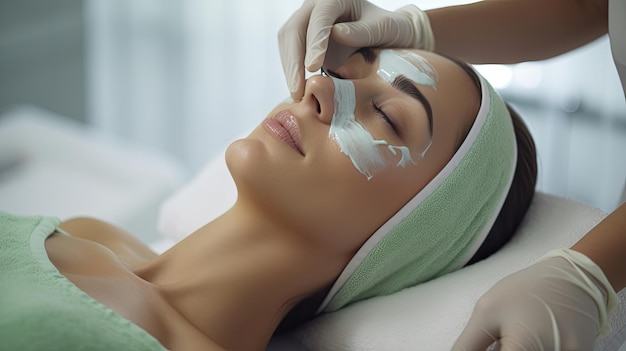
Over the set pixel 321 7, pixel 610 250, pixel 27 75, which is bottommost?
pixel 27 75

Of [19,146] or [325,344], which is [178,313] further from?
[19,146]

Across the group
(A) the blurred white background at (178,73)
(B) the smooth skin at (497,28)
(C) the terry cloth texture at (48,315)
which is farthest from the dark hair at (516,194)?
(A) the blurred white background at (178,73)

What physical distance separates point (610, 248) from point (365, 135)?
1.35 ft

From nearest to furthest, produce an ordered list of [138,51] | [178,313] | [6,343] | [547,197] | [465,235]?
[6,343], [178,313], [465,235], [547,197], [138,51]

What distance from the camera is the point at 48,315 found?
41.1 inches

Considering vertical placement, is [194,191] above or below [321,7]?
below

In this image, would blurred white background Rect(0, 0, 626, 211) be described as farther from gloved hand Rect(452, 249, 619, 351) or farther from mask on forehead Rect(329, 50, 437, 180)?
gloved hand Rect(452, 249, 619, 351)

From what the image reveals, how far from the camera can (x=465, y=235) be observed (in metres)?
1.40

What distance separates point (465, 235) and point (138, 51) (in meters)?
2.28

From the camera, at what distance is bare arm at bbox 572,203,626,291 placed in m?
1.17

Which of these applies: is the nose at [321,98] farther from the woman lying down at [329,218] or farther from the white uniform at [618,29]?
the white uniform at [618,29]

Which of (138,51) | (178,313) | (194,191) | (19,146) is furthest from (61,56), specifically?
(178,313)

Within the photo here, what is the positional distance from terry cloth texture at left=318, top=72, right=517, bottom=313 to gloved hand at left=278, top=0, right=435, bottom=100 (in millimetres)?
188

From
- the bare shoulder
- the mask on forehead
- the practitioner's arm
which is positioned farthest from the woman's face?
the bare shoulder
